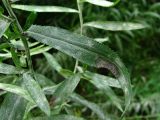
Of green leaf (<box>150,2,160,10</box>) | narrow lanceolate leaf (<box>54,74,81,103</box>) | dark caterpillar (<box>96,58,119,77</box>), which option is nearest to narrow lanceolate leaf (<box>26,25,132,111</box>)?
dark caterpillar (<box>96,58,119,77</box>)

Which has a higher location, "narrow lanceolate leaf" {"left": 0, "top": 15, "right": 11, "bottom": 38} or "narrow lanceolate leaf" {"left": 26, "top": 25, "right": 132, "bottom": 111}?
"narrow lanceolate leaf" {"left": 0, "top": 15, "right": 11, "bottom": 38}

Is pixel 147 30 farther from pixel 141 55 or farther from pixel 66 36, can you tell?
pixel 66 36

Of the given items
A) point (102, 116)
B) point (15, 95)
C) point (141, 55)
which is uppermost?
point (15, 95)

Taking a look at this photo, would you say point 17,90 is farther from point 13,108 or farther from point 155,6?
point 155,6

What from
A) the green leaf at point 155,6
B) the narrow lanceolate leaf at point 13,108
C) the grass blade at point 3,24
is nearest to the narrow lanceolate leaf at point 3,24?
the grass blade at point 3,24

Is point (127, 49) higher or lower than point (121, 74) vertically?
lower

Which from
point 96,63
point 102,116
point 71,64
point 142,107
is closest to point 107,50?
point 96,63

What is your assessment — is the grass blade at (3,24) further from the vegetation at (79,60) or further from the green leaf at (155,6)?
the green leaf at (155,6)

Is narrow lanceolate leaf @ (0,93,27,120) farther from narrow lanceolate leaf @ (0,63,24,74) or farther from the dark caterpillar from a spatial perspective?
the dark caterpillar

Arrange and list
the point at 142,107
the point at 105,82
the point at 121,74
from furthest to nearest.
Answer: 1. the point at 142,107
2. the point at 105,82
3. the point at 121,74
